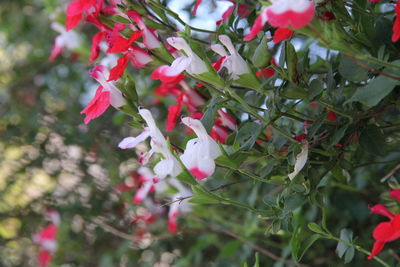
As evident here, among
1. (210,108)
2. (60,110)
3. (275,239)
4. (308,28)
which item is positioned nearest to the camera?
(308,28)

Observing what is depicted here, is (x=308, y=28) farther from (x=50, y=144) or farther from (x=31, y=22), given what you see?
(x=31, y=22)

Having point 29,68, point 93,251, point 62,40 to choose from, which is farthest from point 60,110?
point 62,40

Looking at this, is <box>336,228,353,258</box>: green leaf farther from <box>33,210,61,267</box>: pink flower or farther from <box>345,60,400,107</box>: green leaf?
<box>33,210,61,267</box>: pink flower

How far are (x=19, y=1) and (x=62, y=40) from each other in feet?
2.56

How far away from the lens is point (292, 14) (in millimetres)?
354

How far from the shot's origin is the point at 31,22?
5.48 ft

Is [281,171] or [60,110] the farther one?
[60,110]

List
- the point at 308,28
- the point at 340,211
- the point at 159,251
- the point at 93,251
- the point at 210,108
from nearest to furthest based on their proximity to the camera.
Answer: the point at 308,28, the point at 210,108, the point at 340,211, the point at 159,251, the point at 93,251

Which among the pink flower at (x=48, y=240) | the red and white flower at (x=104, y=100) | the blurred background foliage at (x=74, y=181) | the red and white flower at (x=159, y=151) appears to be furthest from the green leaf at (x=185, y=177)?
the pink flower at (x=48, y=240)

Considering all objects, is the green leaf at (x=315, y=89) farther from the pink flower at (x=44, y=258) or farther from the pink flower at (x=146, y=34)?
the pink flower at (x=44, y=258)

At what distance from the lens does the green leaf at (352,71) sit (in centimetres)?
45

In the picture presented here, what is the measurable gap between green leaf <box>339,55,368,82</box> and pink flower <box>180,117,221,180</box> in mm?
123

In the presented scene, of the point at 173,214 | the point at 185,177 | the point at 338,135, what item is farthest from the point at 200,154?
the point at 173,214

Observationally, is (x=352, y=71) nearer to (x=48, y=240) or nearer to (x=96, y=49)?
(x=96, y=49)
